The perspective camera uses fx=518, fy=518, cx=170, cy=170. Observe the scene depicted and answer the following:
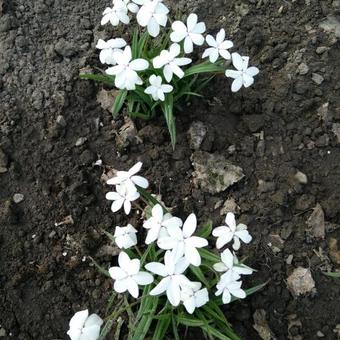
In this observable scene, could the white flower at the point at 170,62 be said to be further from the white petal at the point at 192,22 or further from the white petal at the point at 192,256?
the white petal at the point at 192,256

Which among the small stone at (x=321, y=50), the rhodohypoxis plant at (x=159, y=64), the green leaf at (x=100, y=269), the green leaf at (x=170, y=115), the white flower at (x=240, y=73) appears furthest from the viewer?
the small stone at (x=321, y=50)

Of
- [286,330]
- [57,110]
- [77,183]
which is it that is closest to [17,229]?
[77,183]

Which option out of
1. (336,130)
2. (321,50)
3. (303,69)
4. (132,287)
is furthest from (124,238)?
(321,50)

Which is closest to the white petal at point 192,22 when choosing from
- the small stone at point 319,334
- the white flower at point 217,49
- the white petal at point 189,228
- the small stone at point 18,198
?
the white flower at point 217,49

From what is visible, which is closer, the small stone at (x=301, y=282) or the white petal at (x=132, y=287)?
the white petal at (x=132, y=287)

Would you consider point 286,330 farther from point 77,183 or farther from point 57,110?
point 57,110

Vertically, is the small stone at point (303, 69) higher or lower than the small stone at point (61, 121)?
lower
